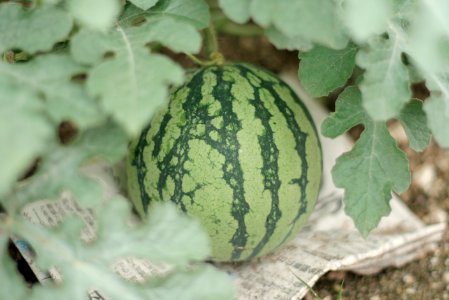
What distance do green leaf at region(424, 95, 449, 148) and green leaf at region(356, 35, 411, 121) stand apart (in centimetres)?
7

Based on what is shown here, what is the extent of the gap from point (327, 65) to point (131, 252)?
0.79 meters

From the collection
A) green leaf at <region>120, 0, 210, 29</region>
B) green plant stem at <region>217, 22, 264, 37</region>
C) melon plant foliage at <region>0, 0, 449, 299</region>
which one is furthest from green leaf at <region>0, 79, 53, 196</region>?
green plant stem at <region>217, 22, 264, 37</region>

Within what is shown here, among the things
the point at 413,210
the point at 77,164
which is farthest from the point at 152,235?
the point at 413,210

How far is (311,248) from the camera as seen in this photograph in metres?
2.32

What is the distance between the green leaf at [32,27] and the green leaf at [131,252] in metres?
0.39

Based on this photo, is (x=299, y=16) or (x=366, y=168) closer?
(x=299, y=16)

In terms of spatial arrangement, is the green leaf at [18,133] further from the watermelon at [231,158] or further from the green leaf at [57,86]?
the watermelon at [231,158]

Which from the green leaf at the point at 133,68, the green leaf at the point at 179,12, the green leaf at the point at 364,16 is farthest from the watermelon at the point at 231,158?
the green leaf at the point at 364,16

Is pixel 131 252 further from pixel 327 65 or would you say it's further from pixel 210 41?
pixel 210 41

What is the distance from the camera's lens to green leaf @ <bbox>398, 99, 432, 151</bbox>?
6.35ft

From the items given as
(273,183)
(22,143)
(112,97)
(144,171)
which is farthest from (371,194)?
(22,143)

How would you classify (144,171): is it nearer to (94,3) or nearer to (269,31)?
(269,31)

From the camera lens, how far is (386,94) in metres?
1.62

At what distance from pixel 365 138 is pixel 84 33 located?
836 mm
